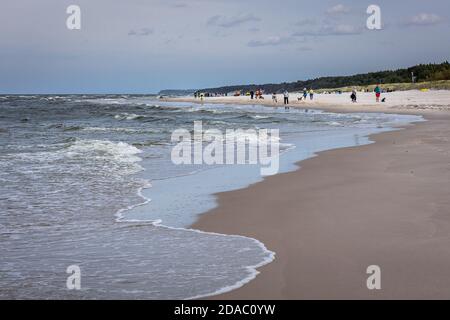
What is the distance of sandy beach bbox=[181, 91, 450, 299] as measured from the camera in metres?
4.39

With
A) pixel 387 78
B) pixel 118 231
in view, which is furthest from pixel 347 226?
pixel 387 78

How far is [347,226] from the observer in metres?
6.23

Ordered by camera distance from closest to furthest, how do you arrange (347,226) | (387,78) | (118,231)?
(347,226), (118,231), (387,78)

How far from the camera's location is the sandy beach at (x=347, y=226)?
4.39 m

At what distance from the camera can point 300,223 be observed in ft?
21.4

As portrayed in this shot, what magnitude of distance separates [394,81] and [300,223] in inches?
3424

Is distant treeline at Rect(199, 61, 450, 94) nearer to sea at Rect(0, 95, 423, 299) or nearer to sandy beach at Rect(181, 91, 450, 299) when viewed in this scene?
sea at Rect(0, 95, 423, 299)

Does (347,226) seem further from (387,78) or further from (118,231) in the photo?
(387,78)

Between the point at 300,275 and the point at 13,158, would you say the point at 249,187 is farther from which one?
the point at 13,158

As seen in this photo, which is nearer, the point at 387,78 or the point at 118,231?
the point at 118,231

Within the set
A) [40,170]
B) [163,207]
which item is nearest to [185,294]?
[163,207]

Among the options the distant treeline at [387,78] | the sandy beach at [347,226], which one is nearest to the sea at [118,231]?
the sandy beach at [347,226]

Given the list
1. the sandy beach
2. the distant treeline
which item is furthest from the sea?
the distant treeline

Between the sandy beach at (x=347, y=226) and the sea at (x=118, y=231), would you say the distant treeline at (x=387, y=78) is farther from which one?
the sandy beach at (x=347, y=226)
